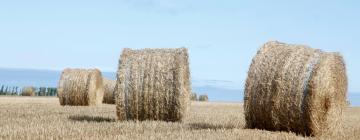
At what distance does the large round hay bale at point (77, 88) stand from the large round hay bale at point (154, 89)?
785 centimetres

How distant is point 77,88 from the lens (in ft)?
64.2

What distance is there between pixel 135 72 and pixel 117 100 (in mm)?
650

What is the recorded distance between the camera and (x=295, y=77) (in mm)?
10016

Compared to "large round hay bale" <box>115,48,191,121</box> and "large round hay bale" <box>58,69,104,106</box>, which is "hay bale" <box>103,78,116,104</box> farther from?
"large round hay bale" <box>115,48,191,121</box>

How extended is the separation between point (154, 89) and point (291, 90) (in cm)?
280

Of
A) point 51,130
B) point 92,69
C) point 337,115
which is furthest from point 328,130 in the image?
point 92,69

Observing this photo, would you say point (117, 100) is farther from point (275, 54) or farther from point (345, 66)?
point (345, 66)

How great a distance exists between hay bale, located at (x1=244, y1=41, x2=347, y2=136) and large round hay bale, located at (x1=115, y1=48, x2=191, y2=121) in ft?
5.46

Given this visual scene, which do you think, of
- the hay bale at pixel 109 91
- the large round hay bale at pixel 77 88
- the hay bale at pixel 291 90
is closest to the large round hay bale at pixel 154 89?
the hay bale at pixel 291 90

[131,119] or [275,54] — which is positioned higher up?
[275,54]

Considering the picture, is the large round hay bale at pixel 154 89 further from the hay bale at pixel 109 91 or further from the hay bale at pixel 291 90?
the hay bale at pixel 109 91

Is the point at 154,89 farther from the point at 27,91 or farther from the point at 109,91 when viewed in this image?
the point at 27,91

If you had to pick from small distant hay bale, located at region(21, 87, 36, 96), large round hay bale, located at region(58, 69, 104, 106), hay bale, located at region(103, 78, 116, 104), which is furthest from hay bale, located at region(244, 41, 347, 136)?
small distant hay bale, located at region(21, 87, 36, 96)

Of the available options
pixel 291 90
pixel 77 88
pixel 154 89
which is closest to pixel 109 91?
pixel 77 88
